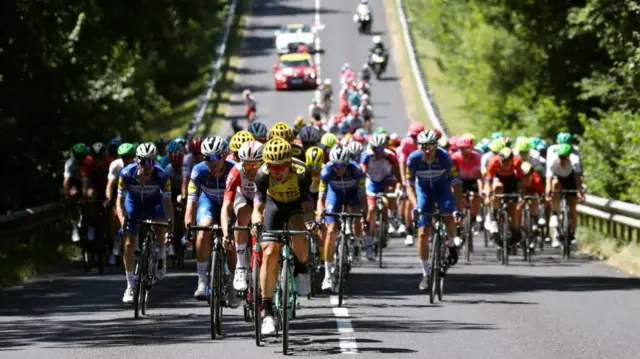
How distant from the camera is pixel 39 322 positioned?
56.9 ft

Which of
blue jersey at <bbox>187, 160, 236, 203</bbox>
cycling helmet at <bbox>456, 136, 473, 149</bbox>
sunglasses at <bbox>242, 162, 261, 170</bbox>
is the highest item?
cycling helmet at <bbox>456, 136, 473, 149</bbox>

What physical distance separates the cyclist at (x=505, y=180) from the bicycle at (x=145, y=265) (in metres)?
8.46

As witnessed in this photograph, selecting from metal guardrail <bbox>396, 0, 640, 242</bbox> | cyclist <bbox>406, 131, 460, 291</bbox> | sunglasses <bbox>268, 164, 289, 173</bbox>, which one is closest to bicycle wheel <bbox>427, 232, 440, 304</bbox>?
cyclist <bbox>406, 131, 460, 291</bbox>

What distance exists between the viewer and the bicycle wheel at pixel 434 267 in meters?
18.9

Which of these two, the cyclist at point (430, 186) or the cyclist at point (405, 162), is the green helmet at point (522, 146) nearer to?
the cyclist at point (405, 162)

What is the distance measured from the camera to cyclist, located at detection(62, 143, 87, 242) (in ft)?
83.9

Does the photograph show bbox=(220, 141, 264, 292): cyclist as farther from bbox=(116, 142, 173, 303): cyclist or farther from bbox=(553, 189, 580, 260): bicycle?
bbox=(553, 189, 580, 260): bicycle

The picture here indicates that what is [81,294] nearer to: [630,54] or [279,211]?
[279,211]

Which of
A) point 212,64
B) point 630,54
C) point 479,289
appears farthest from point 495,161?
point 212,64

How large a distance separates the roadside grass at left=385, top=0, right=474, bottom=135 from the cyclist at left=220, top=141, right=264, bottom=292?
42718 mm

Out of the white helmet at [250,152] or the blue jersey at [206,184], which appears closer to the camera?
the white helmet at [250,152]

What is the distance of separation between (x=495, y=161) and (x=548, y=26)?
17.1 meters

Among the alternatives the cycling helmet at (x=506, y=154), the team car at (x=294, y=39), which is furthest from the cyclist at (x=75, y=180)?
the team car at (x=294, y=39)

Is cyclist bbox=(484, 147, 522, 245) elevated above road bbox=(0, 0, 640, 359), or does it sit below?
above
